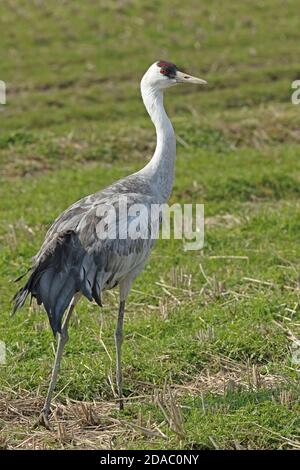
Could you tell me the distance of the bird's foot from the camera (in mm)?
5469

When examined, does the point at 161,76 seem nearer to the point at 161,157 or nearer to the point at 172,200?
the point at 161,157

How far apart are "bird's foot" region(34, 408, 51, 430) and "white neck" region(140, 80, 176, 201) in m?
1.66

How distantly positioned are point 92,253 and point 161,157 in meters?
1.05

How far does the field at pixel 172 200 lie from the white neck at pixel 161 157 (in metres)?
1.05

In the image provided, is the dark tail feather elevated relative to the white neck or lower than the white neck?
lower

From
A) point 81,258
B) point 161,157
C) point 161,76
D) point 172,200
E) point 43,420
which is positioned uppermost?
point 161,76

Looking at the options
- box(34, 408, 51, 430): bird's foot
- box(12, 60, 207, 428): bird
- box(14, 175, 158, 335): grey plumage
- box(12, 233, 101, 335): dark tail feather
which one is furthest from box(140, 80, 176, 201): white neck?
box(34, 408, 51, 430): bird's foot

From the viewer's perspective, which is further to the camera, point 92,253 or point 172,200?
point 172,200

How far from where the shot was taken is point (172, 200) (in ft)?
32.7

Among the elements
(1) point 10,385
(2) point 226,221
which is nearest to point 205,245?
(2) point 226,221

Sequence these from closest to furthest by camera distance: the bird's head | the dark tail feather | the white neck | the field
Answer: the dark tail feather < the field < the white neck < the bird's head

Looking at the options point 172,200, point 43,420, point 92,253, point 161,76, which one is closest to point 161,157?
point 161,76

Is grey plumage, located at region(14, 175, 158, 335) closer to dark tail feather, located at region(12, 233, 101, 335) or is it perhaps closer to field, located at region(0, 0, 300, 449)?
dark tail feather, located at region(12, 233, 101, 335)
